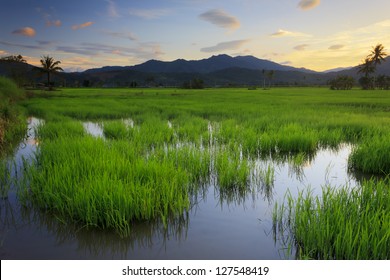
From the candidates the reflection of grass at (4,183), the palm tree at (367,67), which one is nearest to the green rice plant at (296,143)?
the reflection of grass at (4,183)

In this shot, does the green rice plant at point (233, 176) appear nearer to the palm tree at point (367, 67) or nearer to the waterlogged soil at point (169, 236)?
the waterlogged soil at point (169, 236)

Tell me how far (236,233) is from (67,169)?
8.64ft

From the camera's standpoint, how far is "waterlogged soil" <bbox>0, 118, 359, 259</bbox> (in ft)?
10.1

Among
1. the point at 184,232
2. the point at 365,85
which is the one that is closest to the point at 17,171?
the point at 184,232

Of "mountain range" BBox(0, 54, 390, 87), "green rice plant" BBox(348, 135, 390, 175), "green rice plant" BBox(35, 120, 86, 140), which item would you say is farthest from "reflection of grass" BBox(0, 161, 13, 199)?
"mountain range" BBox(0, 54, 390, 87)

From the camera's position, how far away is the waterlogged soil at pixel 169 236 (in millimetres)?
3084

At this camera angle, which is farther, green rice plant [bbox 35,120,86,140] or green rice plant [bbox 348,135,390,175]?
green rice plant [bbox 35,120,86,140]

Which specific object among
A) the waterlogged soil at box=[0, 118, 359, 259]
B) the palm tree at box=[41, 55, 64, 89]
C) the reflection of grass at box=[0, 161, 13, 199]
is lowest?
the waterlogged soil at box=[0, 118, 359, 259]

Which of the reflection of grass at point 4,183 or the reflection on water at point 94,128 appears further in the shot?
the reflection on water at point 94,128

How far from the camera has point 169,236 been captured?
3.39 metres

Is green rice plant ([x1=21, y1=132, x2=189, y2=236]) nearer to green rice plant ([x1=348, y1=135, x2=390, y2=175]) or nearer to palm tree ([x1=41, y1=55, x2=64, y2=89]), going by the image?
green rice plant ([x1=348, y1=135, x2=390, y2=175])

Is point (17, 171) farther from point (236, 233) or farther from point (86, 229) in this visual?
point (236, 233)

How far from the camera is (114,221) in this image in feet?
10.9

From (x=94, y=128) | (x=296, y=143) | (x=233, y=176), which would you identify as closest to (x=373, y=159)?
(x=296, y=143)
